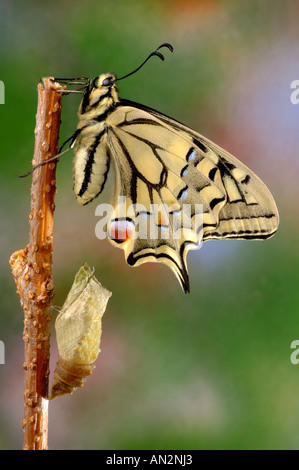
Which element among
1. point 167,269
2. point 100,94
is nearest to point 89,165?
point 100,94

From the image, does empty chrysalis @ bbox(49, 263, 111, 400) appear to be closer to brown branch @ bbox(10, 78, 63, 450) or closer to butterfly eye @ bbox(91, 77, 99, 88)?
brown branch @ bbox(10, 78, 63, 450)

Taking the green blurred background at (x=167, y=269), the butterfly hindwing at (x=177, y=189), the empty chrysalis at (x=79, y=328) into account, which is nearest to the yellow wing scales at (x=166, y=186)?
the butterfly hindwing at (x=177, y=189)

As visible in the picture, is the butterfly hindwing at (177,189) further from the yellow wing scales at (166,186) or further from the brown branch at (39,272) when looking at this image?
the brown branch at (39,272)

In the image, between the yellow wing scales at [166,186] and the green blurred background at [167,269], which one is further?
the green blurred background at [167,269]

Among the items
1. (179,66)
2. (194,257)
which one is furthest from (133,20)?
(194,257)

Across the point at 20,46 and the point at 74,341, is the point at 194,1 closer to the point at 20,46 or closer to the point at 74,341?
the point at 20,46

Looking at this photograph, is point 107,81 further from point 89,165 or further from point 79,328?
point 79,328
